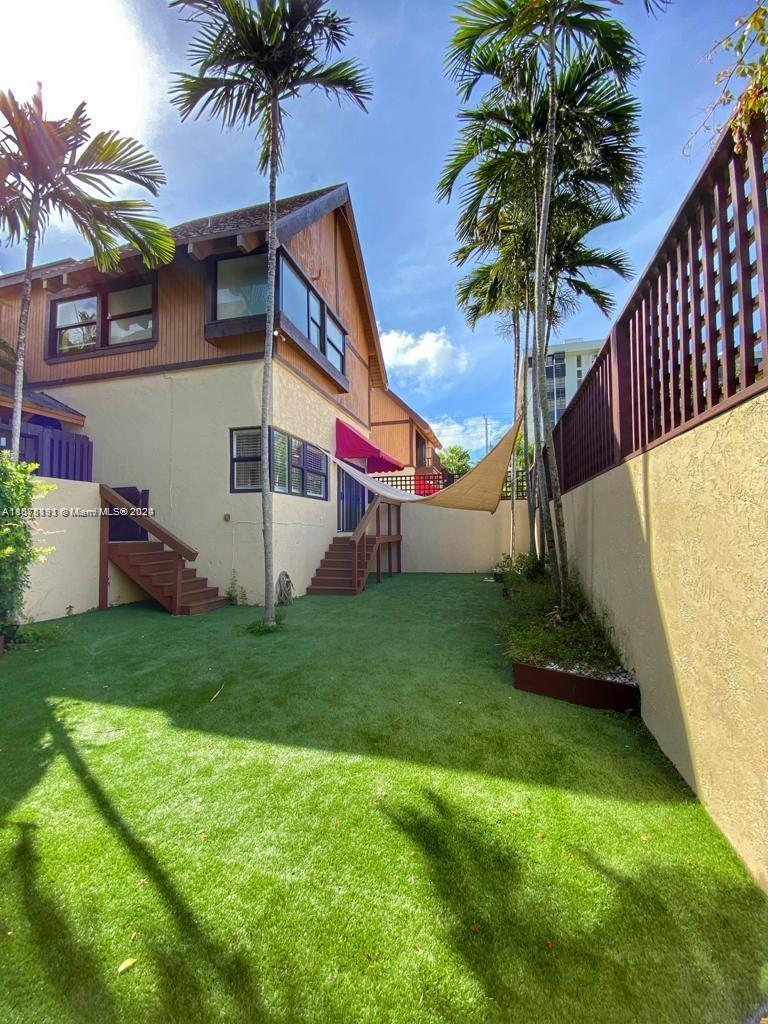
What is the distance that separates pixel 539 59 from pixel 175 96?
447 cm

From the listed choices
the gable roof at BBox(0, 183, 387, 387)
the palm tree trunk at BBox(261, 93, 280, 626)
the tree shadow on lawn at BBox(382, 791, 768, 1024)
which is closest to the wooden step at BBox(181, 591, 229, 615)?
the palm tree trunk at BBox(261, 93, 280, 626)

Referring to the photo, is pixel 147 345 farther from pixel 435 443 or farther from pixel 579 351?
pixel 579 351

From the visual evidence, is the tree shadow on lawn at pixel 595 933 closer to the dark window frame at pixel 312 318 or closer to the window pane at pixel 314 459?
the window pane at pixel 314 459

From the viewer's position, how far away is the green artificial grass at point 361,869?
140 cm

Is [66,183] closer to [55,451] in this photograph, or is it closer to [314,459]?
[55,451]

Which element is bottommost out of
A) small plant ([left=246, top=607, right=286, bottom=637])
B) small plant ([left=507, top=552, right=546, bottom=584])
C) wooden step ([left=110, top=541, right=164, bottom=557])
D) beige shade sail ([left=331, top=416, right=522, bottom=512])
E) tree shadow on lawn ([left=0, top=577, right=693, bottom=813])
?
tree shadow on lawn ([left=0, top=577, right=693, bottom=813])

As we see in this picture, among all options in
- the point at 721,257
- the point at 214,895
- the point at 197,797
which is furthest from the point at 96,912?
the point at 721,257

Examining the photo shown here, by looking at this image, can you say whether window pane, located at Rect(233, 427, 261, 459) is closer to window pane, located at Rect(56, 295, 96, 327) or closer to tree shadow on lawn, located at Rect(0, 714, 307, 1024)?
window pane, located at Rect(56, 295, 96, 327)

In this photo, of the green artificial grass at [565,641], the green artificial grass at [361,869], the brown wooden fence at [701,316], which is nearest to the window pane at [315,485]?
the green artificial grass at [565,641]

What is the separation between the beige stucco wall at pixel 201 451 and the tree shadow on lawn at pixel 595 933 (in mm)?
6310

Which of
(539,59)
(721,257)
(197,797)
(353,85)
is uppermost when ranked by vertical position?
(353,85)

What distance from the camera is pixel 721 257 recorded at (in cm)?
207

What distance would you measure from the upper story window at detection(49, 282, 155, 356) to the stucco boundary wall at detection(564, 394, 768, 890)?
9.17 meters

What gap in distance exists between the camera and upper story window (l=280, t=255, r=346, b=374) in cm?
834
